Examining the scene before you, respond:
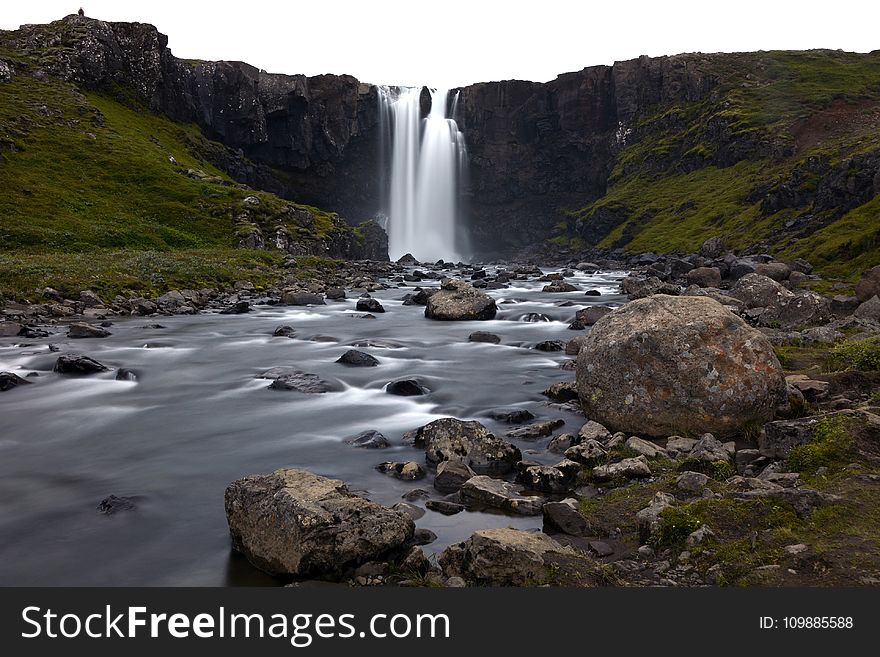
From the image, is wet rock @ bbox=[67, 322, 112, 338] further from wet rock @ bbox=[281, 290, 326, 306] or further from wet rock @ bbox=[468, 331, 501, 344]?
wet rock @ bbox=[468, 331, 501, 344]

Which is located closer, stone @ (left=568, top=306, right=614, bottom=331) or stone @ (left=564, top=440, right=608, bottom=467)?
stone @ (left=564, top=440, right=608, bottom=467)

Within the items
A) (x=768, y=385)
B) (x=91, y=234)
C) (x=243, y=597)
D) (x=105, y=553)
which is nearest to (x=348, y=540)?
(x=243, y=597)

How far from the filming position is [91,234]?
184ft

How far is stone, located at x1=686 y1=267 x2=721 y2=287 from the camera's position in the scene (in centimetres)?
4731

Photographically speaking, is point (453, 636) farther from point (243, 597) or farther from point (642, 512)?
point (642, 512)

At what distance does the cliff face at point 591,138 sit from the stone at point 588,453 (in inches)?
2295

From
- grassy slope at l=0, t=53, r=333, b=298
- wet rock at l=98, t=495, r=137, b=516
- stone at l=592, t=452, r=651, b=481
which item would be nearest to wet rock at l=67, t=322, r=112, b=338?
grassy slope at l=0, t=53, r=333, b=298

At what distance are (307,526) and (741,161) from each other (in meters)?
131

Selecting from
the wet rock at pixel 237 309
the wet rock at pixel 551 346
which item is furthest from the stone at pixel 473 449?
the wet rock at pixel 237 309

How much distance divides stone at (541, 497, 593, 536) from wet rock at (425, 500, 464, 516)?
4.54 ft

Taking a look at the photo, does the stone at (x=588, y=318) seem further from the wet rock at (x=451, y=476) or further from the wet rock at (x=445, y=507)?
the wet rock at (x=445, y=507)

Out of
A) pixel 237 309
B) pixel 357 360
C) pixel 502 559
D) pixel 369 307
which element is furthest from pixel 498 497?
pixel 237 309

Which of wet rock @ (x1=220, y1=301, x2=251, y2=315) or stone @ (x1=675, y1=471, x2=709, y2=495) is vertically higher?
stone @ (x1=675, y1=471, x2=709, y2=495)

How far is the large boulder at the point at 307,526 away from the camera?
765cm
